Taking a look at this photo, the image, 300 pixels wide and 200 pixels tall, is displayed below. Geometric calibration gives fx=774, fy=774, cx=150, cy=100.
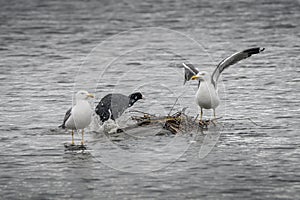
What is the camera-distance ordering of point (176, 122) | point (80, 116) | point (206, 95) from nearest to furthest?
point (80, 116) < point (206, 95) < point (176, 122)

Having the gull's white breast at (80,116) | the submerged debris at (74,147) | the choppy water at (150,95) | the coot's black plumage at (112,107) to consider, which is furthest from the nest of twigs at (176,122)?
the gull's white breast at (80,116)

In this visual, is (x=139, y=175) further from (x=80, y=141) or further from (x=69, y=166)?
(x=80, y=141)

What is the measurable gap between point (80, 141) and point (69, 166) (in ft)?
5.48

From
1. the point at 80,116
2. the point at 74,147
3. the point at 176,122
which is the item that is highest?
the point at 80,116

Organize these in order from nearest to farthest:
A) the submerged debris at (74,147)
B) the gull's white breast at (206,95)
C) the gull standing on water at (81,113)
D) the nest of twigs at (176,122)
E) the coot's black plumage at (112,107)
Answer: the gull standing on water at (81,113), the submerged debris at (74,147), the coot's black plumage at (112,107), the gull's white breast at (206,95), the nest of twigs at (176,122)

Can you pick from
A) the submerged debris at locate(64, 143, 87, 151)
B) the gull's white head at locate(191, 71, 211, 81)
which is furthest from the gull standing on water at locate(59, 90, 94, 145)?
the gull's white head at locate(191, 71, 211, 81)

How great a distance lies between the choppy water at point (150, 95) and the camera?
41.0 feet

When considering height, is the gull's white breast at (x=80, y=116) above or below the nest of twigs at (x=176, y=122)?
above

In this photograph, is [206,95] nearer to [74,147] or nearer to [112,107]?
[112,107]

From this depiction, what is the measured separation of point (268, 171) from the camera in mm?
12930

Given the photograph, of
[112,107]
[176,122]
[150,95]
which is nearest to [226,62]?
[176,122]

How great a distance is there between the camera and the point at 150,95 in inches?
761

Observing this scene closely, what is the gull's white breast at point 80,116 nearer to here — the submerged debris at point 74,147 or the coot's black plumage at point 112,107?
the submerged debris at point 74,147

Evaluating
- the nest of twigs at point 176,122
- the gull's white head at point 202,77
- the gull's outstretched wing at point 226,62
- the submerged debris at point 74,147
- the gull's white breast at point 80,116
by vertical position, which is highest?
the gull's outstretched wing at point 226,62
